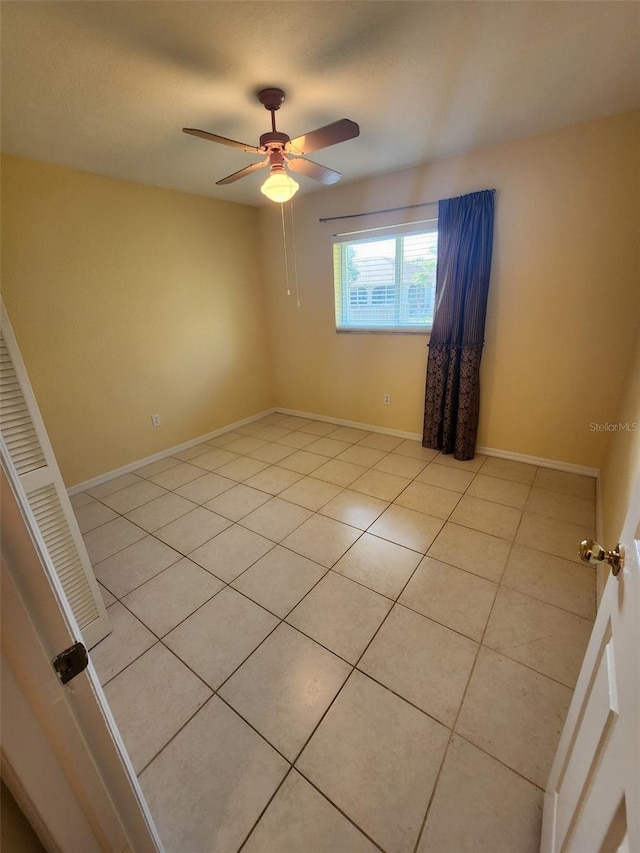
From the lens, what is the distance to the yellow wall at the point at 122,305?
7.88 feet

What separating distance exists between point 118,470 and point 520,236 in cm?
384

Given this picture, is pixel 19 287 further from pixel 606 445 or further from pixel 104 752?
pixel 606 445

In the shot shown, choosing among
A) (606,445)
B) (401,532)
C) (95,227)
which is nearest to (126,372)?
(95,227)

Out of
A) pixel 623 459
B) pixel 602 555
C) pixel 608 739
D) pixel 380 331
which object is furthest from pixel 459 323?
pixel 608 739

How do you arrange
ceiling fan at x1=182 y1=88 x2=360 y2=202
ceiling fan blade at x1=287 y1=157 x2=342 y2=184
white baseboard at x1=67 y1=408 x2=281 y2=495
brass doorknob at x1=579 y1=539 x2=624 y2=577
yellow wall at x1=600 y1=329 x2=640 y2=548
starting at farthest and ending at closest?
white baseboard at x1=67 y1=408 x2=281 y2=495
ceiling fan blade at x1=287 y1=157 x2=342 y2=184
ceiling fan at x1=182 y1=88 x2=360 y2=202
yellow wall at x1=600 y1=329 x2=640 y2=548
brass doorknob at x1=579 y1=539 x2=624 y2=577

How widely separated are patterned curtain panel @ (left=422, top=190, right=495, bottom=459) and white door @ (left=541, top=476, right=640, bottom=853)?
2310 millimetres

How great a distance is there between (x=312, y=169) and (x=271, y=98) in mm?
359

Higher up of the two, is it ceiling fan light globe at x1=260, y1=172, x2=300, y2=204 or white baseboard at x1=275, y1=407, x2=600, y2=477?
ceiling fan light globe at x1=260, y1=172, x2=300, y2=204

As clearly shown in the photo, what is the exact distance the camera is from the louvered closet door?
1.17 meters

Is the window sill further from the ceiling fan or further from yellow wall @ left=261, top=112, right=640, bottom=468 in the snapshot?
the ceiling fan

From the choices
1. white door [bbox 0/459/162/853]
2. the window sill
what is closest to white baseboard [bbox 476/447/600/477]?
the window sill

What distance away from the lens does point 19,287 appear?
235cm

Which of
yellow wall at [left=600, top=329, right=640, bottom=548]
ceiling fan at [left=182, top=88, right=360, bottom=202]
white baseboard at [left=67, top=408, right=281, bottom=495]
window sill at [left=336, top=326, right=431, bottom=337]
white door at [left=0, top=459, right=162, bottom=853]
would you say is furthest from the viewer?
window sill at [left=336, top=326, right=431, bottom=337]

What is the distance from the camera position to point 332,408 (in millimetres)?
4020
